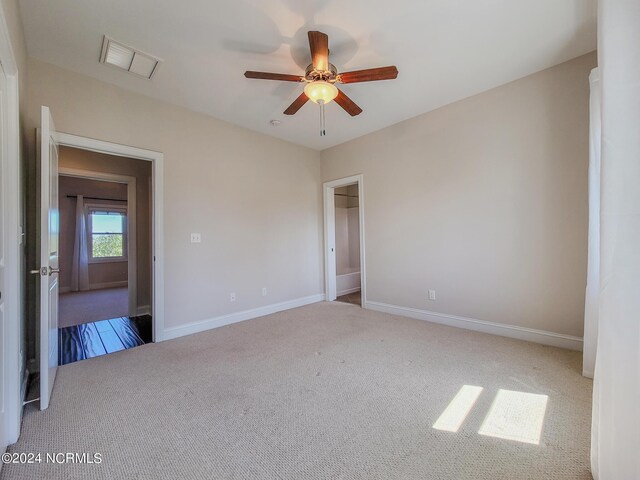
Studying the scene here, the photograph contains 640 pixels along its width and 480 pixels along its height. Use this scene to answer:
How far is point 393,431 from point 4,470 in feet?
6.57

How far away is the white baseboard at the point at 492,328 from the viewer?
260cm

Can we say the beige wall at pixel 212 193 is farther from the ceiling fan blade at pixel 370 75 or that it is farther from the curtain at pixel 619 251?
the curtain at pixel 619 251

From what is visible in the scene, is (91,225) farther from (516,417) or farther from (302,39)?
(516,417)

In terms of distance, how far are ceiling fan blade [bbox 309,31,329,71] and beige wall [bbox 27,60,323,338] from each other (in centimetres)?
143

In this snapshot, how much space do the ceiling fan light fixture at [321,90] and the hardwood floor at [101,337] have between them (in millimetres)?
3135

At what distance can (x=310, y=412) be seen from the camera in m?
1.74

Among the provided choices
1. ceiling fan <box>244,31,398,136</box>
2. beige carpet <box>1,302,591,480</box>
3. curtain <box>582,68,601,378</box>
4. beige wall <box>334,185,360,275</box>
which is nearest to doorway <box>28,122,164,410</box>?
beige carpet <box>1,302,591,480</box>

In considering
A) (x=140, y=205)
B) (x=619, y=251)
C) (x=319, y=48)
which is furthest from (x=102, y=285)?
(x=619, y=251)

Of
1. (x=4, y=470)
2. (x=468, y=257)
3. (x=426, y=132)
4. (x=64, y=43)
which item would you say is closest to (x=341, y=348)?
(x=468, y=257)

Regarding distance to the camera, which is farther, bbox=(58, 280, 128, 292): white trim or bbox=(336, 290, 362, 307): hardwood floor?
bbox=(58, 280, 128, 292): white trim

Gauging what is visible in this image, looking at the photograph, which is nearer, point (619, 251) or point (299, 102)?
point (619, 251)

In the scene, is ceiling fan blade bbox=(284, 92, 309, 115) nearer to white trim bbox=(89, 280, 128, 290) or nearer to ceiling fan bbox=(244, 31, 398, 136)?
ceiling fan bbox=(244, 31, 398, 136)

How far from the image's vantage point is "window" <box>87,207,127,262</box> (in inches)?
255

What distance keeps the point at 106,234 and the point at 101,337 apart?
464 cm
